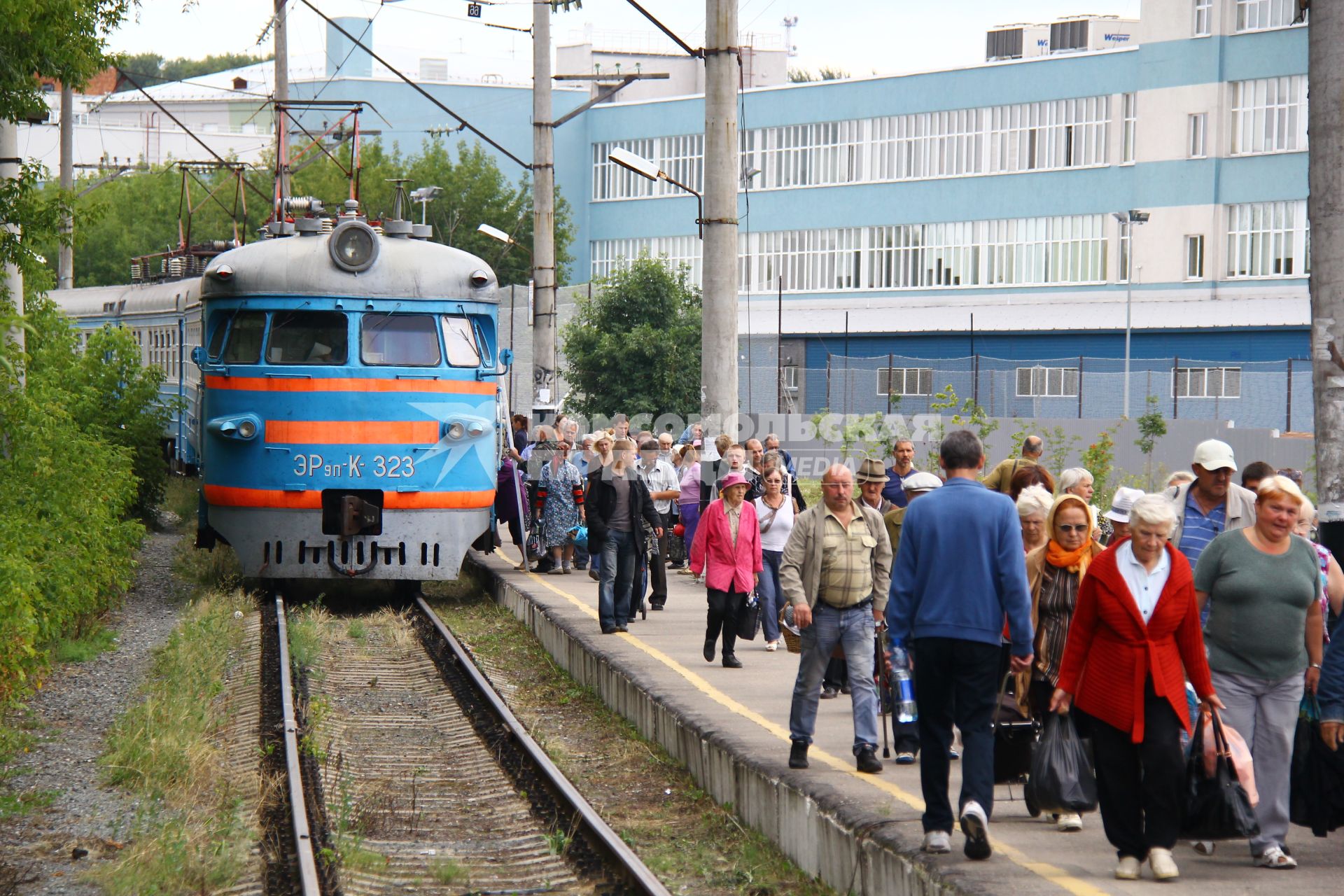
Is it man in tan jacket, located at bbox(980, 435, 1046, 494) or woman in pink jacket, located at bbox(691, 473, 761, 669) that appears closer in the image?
man in tan jacket, located at bbox(980, 435, 1046, 494)

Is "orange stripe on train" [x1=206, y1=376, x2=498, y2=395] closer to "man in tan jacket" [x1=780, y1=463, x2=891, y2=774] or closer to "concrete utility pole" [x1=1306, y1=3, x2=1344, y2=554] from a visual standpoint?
"man in tan jacket" [x1=780, y1=463, x2=891, y2=774]

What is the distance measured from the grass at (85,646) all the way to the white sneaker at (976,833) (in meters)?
9.37

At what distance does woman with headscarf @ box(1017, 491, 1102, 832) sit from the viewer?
26.9 ft

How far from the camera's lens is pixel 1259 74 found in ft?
163

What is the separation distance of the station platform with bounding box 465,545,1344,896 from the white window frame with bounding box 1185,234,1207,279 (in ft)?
132

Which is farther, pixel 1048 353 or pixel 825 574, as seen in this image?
pixel 1048 353

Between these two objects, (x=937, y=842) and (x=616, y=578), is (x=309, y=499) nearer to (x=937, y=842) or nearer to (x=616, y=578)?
(x=616, y=578)

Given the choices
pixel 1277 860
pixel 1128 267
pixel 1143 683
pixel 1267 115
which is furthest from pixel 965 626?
pixel 1267 115

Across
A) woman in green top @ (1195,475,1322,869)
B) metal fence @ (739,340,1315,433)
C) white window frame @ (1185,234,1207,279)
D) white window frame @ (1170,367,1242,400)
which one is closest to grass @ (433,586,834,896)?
woman in green top @ (1195,475,1322,869)

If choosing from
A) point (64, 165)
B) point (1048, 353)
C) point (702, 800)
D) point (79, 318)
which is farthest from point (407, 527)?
point (1048, 353)

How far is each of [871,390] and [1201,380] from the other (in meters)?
8.44

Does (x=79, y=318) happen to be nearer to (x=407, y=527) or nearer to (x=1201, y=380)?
(x=407, y=527)

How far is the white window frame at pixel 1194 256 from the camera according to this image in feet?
169

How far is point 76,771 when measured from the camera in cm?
1045
